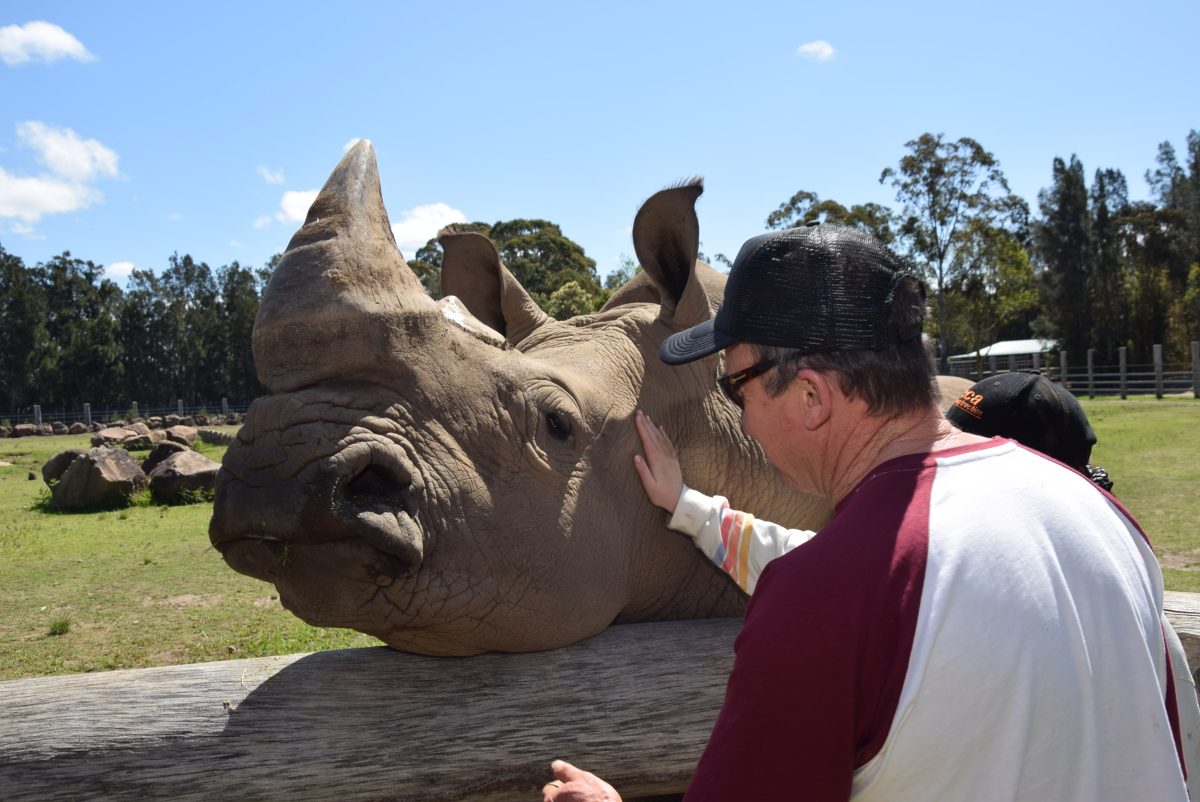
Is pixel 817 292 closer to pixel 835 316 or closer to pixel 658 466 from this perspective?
pixel 835 316

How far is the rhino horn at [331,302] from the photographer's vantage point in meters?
2.19

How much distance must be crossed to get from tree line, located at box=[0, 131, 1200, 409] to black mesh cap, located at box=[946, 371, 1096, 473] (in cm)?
710

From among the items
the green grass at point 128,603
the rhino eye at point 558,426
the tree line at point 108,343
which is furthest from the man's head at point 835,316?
the tree line at point 108,343

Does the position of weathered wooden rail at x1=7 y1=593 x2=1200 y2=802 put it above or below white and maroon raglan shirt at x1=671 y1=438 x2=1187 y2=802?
below

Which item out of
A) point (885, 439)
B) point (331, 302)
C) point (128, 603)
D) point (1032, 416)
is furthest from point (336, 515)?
point (128, 603)

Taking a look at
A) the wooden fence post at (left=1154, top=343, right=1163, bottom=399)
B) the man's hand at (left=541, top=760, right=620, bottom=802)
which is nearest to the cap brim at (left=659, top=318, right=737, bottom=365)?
the man's hand at (left=541, top=760, right=620, bottom=802)

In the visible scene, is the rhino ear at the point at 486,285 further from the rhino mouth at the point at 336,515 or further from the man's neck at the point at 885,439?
the man's neck at the point at 885,439

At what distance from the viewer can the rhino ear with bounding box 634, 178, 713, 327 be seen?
3.42 metres

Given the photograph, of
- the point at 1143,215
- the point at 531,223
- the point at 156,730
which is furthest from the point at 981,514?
the point at 1143,215

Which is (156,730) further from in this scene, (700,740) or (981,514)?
(981,514)

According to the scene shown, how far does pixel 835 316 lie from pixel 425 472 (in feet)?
3.58

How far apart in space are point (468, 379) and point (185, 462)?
16149 millimetres

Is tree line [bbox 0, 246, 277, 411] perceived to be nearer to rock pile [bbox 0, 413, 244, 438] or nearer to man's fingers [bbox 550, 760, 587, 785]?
rock pile [bbox 0, 413, 244, 438]

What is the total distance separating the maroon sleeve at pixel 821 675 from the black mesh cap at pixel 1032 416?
187cm
